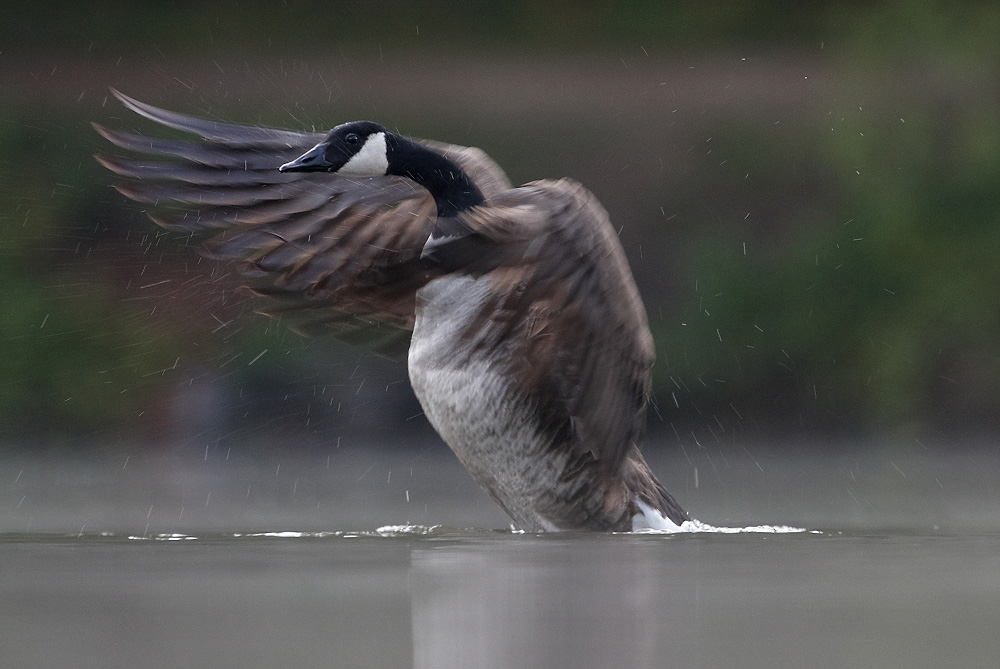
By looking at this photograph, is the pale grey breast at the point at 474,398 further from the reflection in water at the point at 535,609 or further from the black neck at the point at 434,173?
the reflection in water at the point at 535,609

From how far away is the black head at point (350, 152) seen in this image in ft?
10.5

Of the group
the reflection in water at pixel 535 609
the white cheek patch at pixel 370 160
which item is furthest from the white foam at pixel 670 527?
the white cheek patch at pixel 370 160

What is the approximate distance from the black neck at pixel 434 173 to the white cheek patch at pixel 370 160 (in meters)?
0.02

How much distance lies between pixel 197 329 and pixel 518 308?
467cm

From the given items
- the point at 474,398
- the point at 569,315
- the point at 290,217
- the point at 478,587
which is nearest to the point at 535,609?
the point at 478,587

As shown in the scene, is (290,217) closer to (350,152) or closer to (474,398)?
(350,152)

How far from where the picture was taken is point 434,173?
130 inches

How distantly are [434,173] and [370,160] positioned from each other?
156mm

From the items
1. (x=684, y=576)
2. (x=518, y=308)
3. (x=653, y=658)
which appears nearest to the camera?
(x=653, y=658)

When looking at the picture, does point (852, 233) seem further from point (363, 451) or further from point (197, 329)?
point (197, 329)

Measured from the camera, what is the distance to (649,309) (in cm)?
721

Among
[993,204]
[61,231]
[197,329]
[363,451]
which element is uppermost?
[993,204]

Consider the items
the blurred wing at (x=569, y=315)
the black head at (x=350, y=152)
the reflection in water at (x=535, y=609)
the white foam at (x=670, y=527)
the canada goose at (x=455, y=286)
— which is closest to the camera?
the reflection in water at (x=535, y=609)

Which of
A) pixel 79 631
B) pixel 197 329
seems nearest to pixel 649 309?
pixel 197 329
